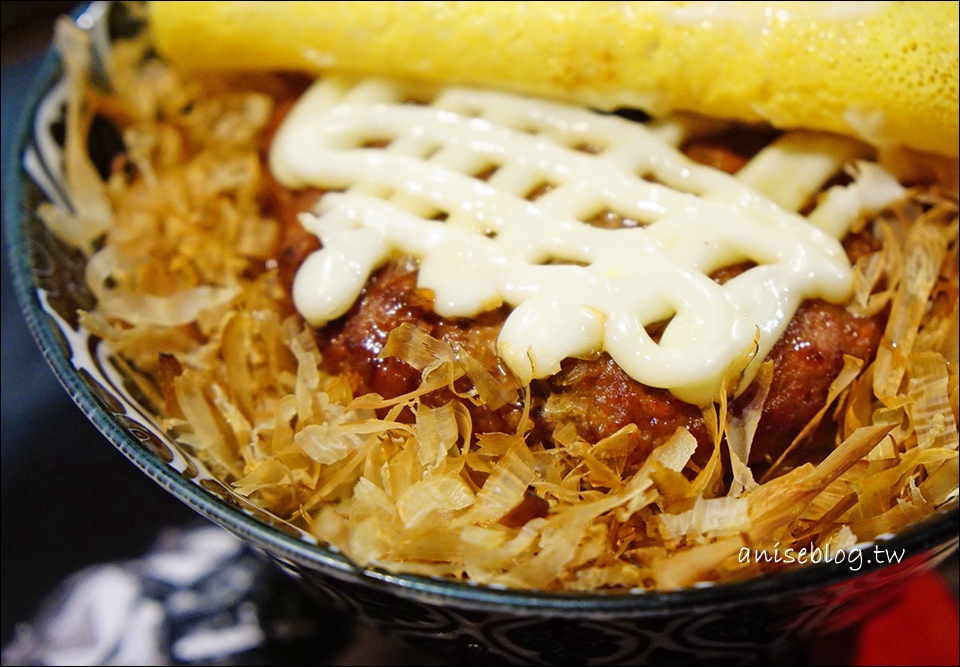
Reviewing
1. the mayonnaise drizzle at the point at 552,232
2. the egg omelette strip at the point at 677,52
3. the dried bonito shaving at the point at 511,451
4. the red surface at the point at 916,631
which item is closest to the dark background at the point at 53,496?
the dried bonito shaving at the point at 511,451

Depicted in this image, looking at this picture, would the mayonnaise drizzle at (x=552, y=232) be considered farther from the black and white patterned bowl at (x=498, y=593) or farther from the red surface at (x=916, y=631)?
the red surface at (x=916, y=631)

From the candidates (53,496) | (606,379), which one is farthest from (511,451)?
(53,496)

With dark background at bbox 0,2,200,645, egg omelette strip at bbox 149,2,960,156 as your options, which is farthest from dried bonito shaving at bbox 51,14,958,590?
dark background at bbox 0,2,200,645

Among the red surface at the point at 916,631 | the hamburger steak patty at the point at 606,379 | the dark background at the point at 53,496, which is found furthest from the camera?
the dark background at the point at 53,496

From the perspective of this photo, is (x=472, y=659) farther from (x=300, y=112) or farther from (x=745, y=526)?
(x=300, y=112)

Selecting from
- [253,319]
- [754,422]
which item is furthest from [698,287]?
[253,319]

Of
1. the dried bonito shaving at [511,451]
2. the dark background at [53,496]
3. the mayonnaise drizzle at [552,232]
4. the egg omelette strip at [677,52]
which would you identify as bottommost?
the dark background at [53,496]

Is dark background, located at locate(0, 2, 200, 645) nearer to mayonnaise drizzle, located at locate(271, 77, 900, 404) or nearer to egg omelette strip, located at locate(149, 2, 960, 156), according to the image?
mayonnaise drizzle, located at locate(271, 77, 900, 404)
